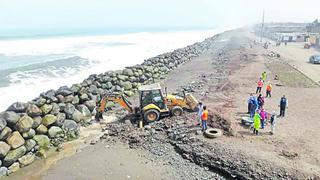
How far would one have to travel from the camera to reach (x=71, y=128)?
17141mm

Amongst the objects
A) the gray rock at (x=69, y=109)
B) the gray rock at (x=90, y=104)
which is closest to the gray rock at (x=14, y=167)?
the gray rock at (x=69, y=109)

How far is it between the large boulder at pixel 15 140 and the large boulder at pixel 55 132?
66.1 inches

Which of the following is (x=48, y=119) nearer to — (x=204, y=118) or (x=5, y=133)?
(x=5, y=133)

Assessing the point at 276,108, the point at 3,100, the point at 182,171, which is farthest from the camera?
the point at 3,100

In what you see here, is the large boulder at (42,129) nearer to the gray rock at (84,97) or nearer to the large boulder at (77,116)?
the large boulder at (77,116)

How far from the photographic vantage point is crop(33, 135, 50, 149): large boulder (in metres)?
15.3

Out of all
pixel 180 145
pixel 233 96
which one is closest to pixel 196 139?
pixel 180 145

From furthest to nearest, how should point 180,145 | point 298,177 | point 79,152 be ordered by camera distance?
point 79,152
point 180,145
point 298,177

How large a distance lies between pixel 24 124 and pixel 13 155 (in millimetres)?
1750

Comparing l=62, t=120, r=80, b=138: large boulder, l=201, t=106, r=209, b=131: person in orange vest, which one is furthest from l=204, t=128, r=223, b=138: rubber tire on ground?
l=62, t=120, r=80, b=138: large boulder

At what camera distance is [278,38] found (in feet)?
251

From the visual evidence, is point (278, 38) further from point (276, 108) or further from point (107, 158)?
point (107, 158)

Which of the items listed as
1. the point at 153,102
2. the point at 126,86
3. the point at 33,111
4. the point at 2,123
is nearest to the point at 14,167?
the point at 2,123

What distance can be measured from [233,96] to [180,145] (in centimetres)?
873
